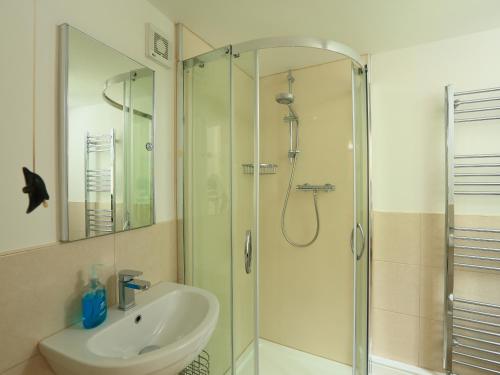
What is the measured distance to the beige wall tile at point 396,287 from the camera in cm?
190

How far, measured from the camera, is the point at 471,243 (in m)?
1.77

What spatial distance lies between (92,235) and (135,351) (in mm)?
512

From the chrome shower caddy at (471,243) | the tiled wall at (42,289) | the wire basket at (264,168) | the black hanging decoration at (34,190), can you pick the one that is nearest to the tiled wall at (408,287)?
the chrome shower caddy at (471,243)

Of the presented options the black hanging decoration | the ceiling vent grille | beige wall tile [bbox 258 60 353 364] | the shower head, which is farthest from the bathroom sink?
the shower head

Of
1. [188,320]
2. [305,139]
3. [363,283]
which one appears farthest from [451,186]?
[188,320]

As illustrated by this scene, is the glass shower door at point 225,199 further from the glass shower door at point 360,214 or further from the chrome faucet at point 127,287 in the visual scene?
the glass shower door at point 360,214

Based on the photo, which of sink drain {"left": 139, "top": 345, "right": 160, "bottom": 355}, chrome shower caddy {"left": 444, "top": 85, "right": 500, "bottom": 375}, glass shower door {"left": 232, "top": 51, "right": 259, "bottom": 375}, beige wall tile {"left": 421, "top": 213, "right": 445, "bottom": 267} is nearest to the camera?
sink drain {"left": 139, "top": 345, "right": 160, "bottom": 355}

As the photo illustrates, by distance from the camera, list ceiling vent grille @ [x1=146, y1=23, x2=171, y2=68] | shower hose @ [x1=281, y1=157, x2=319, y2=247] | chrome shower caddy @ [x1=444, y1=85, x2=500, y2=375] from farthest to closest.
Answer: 1. shower hose @ [x1=281, y1=157, x2=319, y2=247]
2. chrome shower caddy @ [x1=444, y1=85, x2=500, y2=375]
3. ceiling vent grille @ [x1=146, y1=23, x2=171, y2=68]

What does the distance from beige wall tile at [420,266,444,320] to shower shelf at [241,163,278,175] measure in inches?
49.6

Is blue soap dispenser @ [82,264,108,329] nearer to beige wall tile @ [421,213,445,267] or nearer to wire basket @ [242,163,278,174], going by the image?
wire basket @ [242,163,278,174]

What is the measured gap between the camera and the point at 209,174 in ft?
5.17

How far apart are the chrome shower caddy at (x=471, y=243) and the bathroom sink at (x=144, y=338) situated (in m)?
1.59

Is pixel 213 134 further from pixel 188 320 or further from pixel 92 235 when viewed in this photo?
pixel 188 320

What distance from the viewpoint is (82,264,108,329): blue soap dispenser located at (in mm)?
1008
